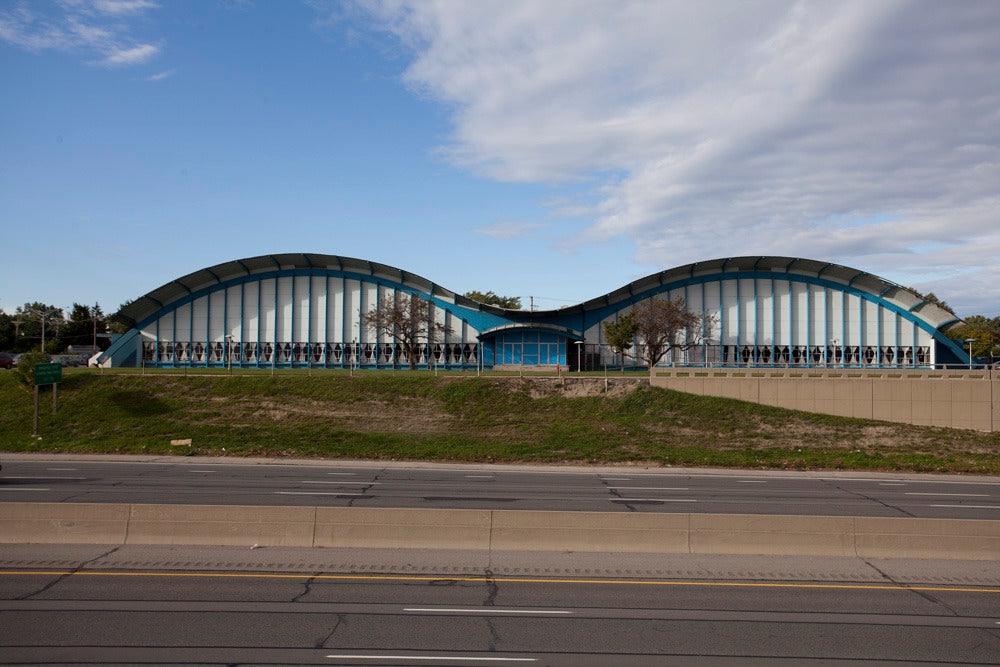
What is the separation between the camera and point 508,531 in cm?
1312

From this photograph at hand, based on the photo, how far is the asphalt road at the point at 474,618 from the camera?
8531 mm

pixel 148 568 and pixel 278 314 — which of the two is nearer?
pixel 148 568

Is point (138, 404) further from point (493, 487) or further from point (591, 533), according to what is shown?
point (591, 533)

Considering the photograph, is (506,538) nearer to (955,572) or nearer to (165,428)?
(955,572)

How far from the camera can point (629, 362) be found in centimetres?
6225


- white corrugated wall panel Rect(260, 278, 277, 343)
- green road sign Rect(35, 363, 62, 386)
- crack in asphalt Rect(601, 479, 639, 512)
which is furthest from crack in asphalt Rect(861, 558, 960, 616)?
white corrugated wall panel Rect(260, 278, 277, 343)

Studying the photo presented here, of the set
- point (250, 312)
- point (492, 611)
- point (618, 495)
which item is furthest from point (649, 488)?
point (250, 312)

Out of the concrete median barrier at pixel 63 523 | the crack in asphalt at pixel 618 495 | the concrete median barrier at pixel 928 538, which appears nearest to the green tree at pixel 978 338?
the crack in asphalt at pixel 618 495

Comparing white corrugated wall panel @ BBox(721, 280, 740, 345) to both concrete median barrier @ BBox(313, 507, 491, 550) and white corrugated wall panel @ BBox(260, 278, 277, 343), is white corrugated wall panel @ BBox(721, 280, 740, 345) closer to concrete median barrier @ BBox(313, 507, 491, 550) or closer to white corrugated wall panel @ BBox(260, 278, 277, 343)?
white corrugated wall panel @ BBox(260, 278, 277, 343)

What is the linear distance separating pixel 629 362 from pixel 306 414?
108 feet

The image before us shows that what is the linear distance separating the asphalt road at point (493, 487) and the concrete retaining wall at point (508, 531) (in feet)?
15.7

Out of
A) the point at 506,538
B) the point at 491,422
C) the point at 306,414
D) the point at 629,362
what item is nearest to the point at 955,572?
the point at 506,538

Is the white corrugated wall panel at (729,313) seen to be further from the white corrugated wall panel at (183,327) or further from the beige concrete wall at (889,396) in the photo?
the white corrugated wall panel at (183,327)

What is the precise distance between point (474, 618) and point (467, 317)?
53.8 meters
